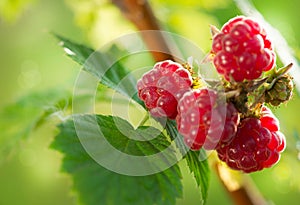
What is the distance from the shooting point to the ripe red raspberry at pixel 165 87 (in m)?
0.64

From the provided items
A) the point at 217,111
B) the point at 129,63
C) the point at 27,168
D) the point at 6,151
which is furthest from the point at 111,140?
the point at 27,168

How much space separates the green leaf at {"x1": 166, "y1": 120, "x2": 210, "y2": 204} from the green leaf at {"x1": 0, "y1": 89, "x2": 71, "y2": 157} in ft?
0.96

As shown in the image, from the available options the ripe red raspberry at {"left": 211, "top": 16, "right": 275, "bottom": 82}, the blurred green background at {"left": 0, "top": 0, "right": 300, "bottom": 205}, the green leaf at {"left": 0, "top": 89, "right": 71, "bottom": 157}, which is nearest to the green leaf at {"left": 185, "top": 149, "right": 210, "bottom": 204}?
the ripe red raspberry at {"left": 211, "top": 16, "right": 275, "bottom": 82}

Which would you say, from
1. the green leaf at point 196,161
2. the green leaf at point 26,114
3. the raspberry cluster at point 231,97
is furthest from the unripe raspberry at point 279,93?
the green leaf at point 26,114

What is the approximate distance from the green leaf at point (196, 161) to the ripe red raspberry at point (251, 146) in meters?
0.03

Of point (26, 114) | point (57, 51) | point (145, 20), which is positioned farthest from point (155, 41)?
point (57, 51)

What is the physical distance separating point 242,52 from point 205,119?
0.08 metres

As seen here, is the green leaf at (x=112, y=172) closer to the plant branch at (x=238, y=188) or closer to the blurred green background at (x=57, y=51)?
the plant branch at (x=238, y=188)

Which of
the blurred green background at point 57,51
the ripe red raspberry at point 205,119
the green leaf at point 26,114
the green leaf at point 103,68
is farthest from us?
the blurred green background at point 57,51

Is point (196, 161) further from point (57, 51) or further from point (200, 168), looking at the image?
point (57, 51)

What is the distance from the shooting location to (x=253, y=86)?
613 millimetres

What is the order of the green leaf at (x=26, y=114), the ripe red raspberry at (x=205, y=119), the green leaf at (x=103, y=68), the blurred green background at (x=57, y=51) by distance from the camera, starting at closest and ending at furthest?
the ripe red raspberry at (x=205, y=119)
the green leaf at (x=103, y=68)
the green leaf at (x=26, y=114)
the blurred green background at (x=57, y=51)

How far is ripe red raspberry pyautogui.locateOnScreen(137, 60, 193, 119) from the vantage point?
643 millimetres

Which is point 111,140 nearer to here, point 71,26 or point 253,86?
point 253,86
